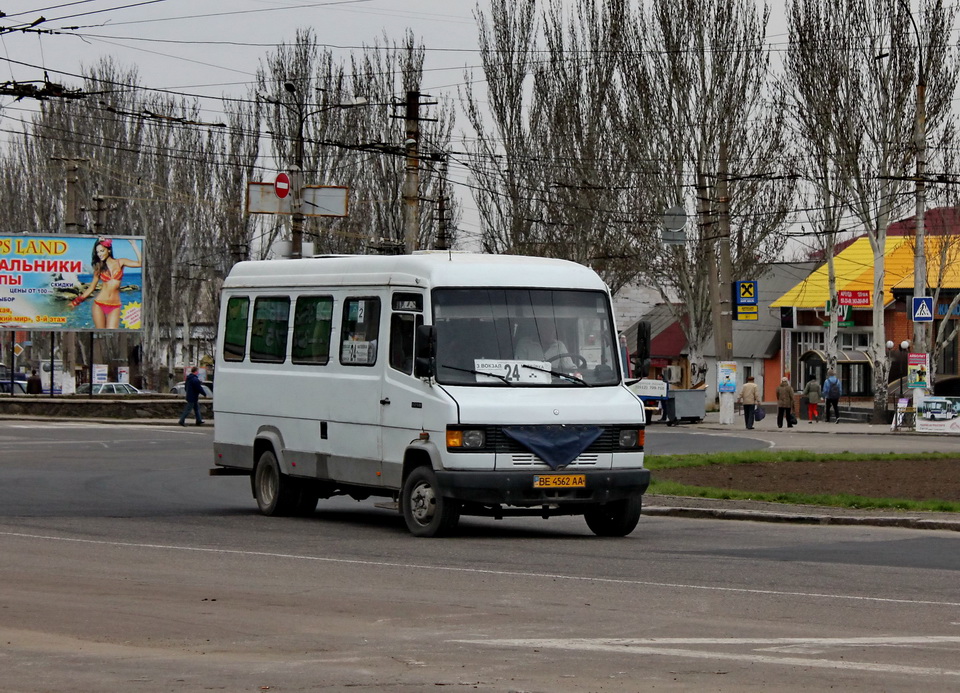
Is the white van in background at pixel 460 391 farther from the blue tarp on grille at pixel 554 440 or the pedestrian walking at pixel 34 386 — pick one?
the pedestrian walking at pixel 34 386

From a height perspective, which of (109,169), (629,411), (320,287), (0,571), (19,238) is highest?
(109,169)

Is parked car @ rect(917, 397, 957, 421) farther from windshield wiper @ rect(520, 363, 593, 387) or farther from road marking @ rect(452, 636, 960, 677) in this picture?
road marking @ rect(452, 636, 960, 677)

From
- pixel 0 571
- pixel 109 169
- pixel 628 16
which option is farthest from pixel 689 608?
pixel 109 169

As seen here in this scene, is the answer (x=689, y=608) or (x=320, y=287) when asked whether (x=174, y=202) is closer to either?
(x=320, y=287)

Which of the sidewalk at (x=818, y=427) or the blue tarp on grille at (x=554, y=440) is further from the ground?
the blue tarp on grille at (x=554, y=440)

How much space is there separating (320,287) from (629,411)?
3724mm

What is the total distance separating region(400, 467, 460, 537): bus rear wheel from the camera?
47.9 feet

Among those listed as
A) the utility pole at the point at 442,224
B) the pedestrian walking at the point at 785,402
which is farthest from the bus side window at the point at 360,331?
the utility pole at the point at 442,224

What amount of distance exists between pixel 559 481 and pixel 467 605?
4.36 metres

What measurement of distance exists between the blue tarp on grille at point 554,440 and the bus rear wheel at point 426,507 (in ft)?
2.81

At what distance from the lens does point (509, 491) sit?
1436cm

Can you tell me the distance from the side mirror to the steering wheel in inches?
45.4

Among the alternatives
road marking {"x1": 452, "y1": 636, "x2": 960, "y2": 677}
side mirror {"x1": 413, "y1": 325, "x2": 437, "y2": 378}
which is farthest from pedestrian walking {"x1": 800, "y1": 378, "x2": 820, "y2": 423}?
road marking {"x1": 452, "y1": 636, "x2": 960, "y2": 677}

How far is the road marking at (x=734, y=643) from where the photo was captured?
7961mm
